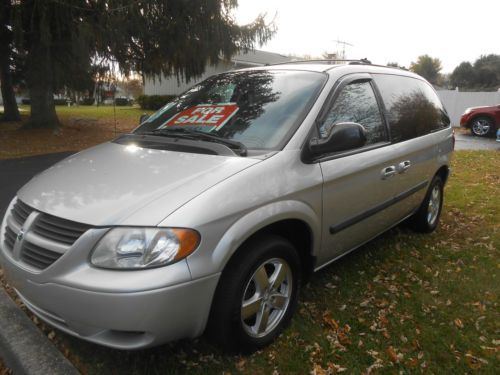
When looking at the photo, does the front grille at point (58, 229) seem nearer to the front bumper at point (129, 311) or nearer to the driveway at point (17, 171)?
the front bumper at point (129, 311)

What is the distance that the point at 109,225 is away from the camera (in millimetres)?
2061

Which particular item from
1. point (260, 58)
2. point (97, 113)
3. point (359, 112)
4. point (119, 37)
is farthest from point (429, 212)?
point (260, 58)

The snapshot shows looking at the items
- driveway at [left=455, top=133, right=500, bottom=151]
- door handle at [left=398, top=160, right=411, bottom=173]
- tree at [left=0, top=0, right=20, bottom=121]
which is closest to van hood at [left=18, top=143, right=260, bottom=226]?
door handle at [left=398, top=160, right=411, bottom=173]

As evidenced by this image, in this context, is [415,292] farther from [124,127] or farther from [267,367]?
[124,127]

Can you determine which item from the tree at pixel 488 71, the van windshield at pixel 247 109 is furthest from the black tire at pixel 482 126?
the tree at pixel 488 71

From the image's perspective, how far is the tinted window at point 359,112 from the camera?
10.1ft

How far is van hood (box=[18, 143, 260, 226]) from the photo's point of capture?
212 cm

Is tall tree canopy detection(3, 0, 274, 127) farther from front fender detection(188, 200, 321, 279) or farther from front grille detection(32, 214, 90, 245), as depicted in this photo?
front fender detection(188, 200, 321, 279)

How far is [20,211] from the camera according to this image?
8.30ft

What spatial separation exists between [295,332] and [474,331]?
1268 millimetres

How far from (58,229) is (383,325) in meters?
2.24

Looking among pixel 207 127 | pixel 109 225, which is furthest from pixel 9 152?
pixel 109 225

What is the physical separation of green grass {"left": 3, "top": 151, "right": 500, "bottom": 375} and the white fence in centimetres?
1949

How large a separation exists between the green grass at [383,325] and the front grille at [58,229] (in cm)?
86
